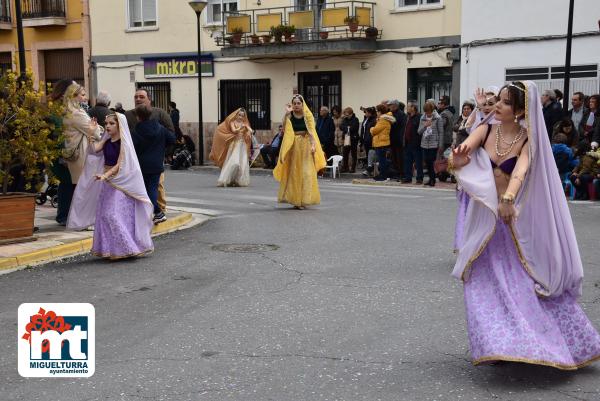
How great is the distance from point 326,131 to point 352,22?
4.00 meters

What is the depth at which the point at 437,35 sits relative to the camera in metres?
24.2

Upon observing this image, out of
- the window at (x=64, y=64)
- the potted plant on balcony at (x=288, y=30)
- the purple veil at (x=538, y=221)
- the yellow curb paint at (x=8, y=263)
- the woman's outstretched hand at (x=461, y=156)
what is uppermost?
the potted plant on balcony at (x=288, y=30)

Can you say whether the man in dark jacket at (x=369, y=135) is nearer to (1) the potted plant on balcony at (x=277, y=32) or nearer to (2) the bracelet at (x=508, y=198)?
(1) the potted plant on balcony at (x=277, y=32)

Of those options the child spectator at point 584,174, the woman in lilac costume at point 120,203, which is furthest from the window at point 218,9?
the woman in lilac costume at point 120,203

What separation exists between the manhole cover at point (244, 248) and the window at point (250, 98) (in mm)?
→ 18132

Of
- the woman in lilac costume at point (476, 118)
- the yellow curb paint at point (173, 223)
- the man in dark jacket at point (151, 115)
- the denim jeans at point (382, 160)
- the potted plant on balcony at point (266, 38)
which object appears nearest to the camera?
the woman in lilac costume at point (476, 118)

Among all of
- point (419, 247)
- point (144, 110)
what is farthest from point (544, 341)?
point (144, 110)

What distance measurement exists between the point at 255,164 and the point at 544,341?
21.9 meters

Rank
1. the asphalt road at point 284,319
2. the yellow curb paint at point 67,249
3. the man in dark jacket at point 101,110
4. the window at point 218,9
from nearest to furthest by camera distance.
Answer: the asphalt road at point 284,319
the yellow curb paint at point 67,249
the man in dark jacket at point 101,110
the window at point 218,9

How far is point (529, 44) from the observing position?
2236 cm

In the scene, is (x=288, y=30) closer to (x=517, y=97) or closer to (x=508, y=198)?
(x=517, y=97)

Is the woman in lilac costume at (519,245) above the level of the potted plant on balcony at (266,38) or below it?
below

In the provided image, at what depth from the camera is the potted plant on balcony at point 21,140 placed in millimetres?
9922

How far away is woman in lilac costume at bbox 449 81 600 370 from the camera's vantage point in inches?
204
